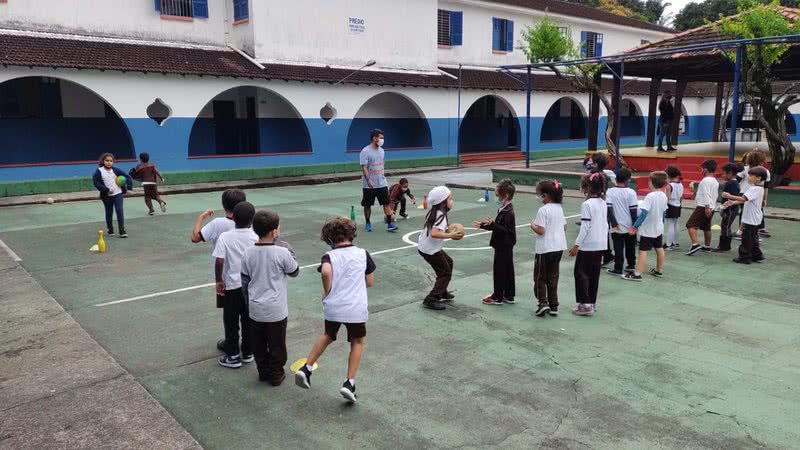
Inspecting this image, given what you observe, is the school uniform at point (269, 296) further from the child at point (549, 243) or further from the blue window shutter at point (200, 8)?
the blue window shutter at point (200, 8)

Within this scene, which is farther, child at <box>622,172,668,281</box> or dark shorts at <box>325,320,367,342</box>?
child at <box>622,172,668,281</box>

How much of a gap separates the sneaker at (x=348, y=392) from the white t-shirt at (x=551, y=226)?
9.94ft

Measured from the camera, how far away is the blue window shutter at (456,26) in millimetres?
29078

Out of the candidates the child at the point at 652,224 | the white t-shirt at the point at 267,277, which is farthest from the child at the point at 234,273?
the child at the point at 652,224

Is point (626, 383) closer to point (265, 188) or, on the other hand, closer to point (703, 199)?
point (703, 199)

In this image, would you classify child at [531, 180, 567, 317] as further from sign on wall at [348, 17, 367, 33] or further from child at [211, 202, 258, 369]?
sign on wall at [348, 17, 367, 33]

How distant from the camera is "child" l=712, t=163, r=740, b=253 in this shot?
9.54 m

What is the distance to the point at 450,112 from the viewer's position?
27734 millimetres

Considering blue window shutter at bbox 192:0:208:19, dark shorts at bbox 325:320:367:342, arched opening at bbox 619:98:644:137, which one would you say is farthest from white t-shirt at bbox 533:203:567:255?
arched opening at bbox 619:98:644:137

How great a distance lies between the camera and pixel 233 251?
17.4 ft

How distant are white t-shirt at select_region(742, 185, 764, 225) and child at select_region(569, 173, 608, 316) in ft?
11.9

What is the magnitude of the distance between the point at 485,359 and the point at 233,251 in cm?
245

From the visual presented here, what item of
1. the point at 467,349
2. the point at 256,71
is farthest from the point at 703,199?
the point at 256,71

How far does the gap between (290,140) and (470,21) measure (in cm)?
1111
